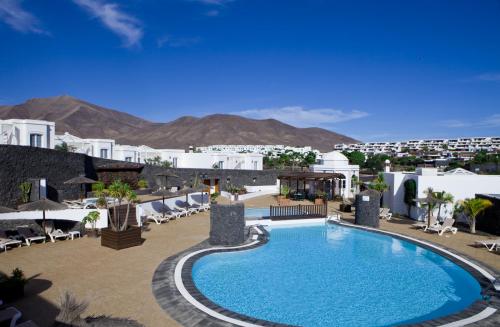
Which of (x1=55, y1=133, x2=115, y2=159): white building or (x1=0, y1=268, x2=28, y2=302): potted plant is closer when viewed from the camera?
(x1=0, y1=268, x2=28, y2=302): potted plant

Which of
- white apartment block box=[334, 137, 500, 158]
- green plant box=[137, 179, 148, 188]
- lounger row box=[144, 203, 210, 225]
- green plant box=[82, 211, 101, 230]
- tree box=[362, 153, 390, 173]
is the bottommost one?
lounger row box=[144, 203, 210, 225]

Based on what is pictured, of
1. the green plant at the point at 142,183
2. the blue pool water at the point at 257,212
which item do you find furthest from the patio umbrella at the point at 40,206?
the green plant at the point at 142,183

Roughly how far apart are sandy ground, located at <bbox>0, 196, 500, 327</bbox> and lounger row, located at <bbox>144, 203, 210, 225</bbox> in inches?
Answer: 76.3

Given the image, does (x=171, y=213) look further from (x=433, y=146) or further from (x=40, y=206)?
(x=433, y=146)

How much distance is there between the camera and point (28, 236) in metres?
12.5

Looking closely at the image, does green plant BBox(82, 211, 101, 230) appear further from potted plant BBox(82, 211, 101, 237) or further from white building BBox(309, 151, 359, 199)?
white building BBox(309, 151, 359, 199)

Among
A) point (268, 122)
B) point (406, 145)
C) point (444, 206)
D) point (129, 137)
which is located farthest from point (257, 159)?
point (406, 145)

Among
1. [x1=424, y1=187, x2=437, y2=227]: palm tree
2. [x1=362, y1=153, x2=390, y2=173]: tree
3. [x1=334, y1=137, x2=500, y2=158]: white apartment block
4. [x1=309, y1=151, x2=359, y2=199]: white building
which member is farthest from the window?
[x1=334, y1=137, x2=500, y2=158]: white apartment block

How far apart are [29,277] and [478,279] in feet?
42.0

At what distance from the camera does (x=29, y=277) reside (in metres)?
8.95

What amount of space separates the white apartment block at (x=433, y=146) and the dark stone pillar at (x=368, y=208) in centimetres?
14043

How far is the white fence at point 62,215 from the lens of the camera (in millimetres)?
13731

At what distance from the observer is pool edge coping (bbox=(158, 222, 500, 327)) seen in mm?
6973

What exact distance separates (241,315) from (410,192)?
15668mm
